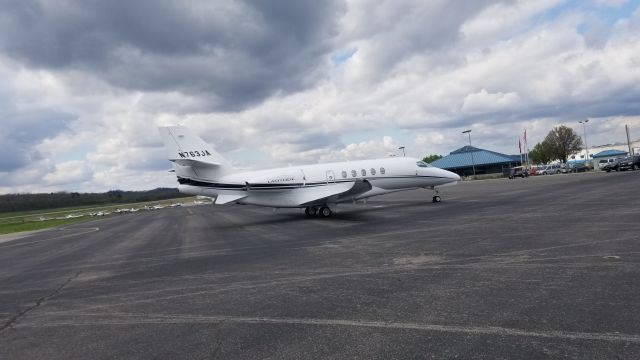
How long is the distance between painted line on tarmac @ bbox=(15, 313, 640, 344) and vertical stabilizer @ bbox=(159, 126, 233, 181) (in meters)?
14.9

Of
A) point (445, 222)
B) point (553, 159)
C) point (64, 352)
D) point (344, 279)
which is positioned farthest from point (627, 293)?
point (553, 159)

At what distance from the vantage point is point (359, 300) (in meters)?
7.21

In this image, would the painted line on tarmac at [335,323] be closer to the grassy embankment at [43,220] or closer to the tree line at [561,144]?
the grassy embankment at [43,220]

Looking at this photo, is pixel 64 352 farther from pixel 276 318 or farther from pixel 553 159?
pixel 553 159

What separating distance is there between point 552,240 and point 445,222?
19.3 ft

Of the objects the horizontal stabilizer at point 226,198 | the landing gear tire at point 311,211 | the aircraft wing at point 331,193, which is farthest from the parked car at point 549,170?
the horizontal stabilizer at point 226,198

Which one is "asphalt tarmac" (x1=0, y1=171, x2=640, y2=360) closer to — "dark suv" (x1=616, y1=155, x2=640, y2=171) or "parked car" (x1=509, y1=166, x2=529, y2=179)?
"dark suv" (x1=616, y1=155, x2=640, y2=171)

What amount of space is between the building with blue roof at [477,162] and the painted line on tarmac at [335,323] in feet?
325

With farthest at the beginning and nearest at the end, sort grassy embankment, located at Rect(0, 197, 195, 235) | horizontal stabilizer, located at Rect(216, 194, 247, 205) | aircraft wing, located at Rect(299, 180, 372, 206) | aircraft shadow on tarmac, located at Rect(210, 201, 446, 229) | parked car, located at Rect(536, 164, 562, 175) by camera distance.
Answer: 1. parked car, located at Rect(536, 164, 562, 175)
2. grassy embankment, located at Rect(0, 197, 195, 235)
3. horizontal stabilizer, located at Rect(216, 194, 247, 205)
4. aircraft wing, located at Rect(299, 180, 372, 206)
5. aircraft shadow on tarmac, located at Rect(210, 201, 446, 229)

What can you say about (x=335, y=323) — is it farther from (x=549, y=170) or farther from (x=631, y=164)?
(x=549, y=170)

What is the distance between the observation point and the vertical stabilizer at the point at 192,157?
2231 cm

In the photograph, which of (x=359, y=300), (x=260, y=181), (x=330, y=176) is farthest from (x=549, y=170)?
(x=359, y=300)

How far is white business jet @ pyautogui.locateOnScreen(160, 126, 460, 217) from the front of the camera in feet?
74.1

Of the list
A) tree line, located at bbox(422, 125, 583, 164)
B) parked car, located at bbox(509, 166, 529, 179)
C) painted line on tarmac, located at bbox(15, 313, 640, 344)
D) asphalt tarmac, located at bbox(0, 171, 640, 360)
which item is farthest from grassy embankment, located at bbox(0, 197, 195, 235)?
tree line, located at bbox(422, 125, 583, 164)
